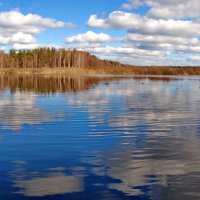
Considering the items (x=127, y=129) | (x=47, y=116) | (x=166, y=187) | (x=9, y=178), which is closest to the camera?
(x=166, y=187)

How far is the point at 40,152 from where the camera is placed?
500 inches

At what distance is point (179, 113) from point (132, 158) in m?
13.7

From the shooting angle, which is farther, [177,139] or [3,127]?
[3,127]

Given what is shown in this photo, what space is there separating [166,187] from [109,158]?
3.29 m

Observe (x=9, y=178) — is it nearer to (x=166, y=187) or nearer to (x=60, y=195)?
(x=60, y=195)

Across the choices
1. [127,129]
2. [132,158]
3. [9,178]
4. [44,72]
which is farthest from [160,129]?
[44,72]

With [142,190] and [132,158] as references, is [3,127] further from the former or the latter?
[142,190]

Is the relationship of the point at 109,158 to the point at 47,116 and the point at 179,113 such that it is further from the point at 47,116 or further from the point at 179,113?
the point at 179,113

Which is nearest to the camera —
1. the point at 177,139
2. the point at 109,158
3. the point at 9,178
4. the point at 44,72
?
the point at 9,178

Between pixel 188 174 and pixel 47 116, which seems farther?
pixel 47 116

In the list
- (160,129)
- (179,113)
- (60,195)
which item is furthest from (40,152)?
(179,113)

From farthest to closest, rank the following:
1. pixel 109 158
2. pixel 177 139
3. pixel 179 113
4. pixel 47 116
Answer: pixel 179 113 < pixel 47 116 < pixel 177 139 < pixel 109 158

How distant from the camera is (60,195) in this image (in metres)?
8.47

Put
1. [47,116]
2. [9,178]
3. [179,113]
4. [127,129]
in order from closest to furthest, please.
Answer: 1. [9,178]
2. [127,129]
3. [47,116]
4. [179,113]
